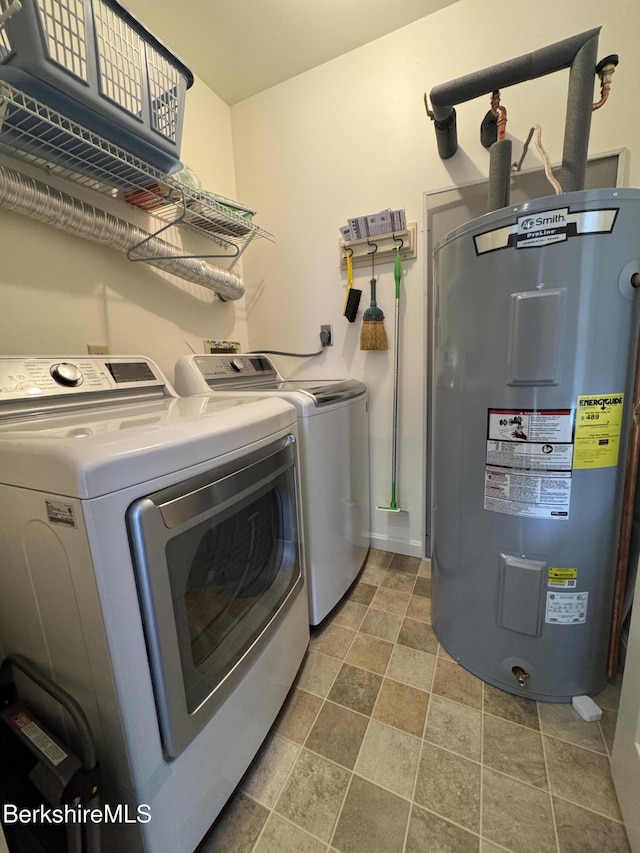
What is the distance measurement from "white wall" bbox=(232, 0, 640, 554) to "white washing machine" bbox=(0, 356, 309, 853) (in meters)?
1.16

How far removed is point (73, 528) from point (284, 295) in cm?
186

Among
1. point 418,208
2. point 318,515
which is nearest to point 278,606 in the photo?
point 318,515

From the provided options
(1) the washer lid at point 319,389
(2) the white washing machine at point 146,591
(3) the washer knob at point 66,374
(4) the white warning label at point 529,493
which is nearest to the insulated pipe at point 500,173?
(1) the washer lid at point 319,389

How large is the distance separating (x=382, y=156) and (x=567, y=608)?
6.99ft

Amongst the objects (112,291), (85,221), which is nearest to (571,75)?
(85,221)

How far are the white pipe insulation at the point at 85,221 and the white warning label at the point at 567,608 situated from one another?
6.36 ft

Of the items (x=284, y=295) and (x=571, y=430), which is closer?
(x=571, y=430)

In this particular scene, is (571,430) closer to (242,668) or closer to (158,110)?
(242,668)

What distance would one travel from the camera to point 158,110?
1.09m

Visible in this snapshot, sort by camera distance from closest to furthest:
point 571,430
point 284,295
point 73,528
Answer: point 73,528 → point 571,430 → point 284,295

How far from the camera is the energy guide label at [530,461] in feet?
3.18

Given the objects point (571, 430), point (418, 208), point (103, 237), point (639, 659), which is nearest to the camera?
point (639, 659)

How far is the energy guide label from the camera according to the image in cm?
97

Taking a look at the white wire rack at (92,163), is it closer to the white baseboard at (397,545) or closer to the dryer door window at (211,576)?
the dryer door window at (211,576)
